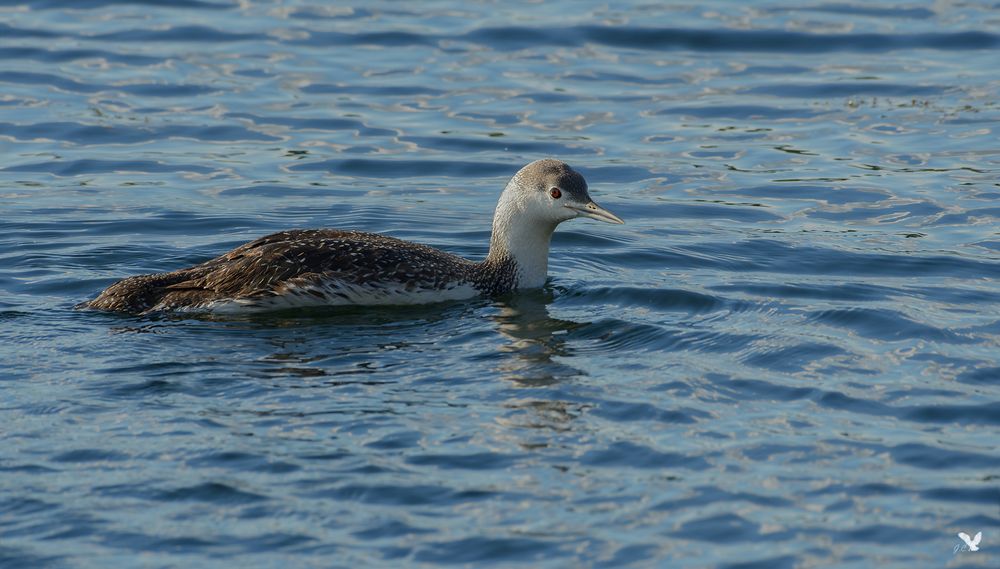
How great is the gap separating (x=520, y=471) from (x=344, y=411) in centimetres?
135

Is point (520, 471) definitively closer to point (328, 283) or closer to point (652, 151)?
point (328, 283)

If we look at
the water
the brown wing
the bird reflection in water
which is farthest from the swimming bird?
the bird reflection in water

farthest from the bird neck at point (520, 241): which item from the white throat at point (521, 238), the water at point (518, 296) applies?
the water at point (518, 296)

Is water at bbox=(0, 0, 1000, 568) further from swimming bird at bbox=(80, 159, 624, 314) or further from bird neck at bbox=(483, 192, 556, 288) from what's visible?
bird neck at bbox=(483, 192, 556, 288)

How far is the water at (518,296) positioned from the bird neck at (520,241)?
13.5 inches

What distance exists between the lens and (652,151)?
17.6m

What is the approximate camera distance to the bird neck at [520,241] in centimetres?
1280

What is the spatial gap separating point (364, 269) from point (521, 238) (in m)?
1.45

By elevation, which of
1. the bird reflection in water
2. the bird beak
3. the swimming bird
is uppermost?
the bird beak

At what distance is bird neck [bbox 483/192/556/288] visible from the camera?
42.0 feet

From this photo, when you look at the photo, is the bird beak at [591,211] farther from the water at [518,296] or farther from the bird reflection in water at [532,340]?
the bird reflection in water at [532,340]

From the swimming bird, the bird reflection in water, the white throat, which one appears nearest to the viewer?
the bird reflection in water

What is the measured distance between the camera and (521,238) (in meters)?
12.8

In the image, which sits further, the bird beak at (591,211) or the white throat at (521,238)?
the white throat at (521,238)
